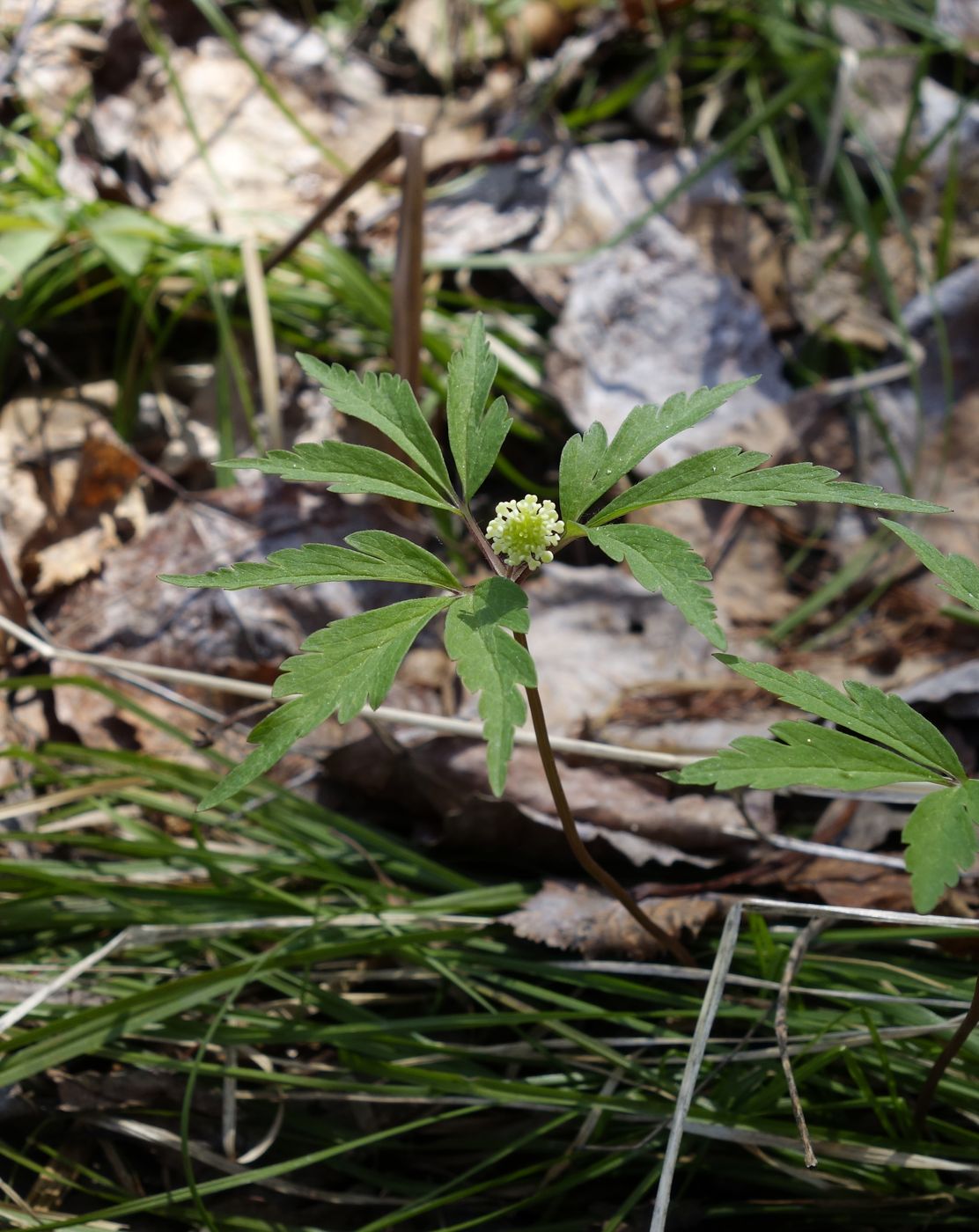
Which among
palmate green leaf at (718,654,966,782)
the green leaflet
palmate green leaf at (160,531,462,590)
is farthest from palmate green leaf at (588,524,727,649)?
the green leaflet

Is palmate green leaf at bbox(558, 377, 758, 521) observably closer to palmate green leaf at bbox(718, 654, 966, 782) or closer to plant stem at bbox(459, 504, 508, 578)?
plant stem at bbox(459, 504, 508, 578)

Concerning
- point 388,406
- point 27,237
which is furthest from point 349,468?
point 27,237

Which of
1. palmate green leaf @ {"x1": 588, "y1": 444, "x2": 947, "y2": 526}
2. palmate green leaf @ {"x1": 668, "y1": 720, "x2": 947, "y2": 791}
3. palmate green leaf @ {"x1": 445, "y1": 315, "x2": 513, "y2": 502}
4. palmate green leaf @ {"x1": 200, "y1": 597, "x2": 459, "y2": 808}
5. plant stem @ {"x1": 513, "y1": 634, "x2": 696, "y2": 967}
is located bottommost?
plant stem @ {"x1": 513, "y1": 634, "x2": 696, "y2": 967}

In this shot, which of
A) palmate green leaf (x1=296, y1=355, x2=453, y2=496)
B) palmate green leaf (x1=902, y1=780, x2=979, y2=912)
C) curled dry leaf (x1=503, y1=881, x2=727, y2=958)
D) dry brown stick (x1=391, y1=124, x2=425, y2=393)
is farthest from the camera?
dry brown stick (x1=391, y1=124, x2=425, y2=393)

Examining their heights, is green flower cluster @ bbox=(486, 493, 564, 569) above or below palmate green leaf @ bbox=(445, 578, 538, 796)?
above

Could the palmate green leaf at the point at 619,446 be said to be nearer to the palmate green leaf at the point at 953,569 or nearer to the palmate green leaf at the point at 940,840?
the palmate green leaf at the point at 953,569

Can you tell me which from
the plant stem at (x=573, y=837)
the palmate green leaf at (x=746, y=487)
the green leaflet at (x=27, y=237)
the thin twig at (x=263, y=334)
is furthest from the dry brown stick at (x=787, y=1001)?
the green leaflet at (x=27, y=237)
